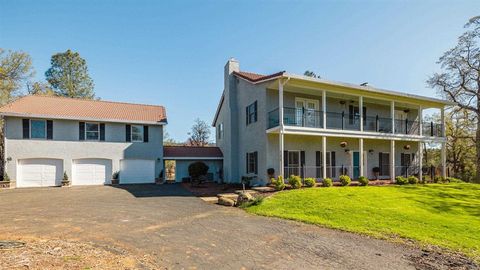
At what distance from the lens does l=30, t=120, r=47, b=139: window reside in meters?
19.6

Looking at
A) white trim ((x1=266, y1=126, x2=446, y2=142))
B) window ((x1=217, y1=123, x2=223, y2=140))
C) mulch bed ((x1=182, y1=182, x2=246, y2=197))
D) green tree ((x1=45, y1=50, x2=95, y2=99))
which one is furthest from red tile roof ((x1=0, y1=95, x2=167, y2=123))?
green tree ((x1=45, y1=50, x2=95, y2=99))

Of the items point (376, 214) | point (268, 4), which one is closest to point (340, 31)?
point (268, 4)

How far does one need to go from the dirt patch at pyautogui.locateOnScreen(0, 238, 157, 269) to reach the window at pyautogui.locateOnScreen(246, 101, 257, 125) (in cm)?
1330

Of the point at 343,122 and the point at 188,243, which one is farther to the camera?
the point at 343,122

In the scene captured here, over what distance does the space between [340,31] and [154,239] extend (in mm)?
14263

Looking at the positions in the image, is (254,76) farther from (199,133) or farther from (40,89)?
(40,89)

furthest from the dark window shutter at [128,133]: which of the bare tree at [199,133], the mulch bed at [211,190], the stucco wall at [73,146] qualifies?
the bare tree at [199,133]

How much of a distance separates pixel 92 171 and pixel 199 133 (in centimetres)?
2277

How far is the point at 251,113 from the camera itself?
18.8m

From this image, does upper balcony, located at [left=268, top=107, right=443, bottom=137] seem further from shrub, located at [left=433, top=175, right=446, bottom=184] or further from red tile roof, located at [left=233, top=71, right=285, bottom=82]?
shrub, located at [left=433, top=175, right=446, bottom=184]

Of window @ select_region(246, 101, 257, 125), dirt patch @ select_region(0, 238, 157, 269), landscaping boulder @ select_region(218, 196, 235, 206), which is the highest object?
window @ select_region(246, 101, 257, 125)

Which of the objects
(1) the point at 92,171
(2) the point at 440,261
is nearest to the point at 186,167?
(1) the point at 92,171

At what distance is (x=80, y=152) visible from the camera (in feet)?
67.6

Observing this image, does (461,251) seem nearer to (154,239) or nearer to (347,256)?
(347,256)
